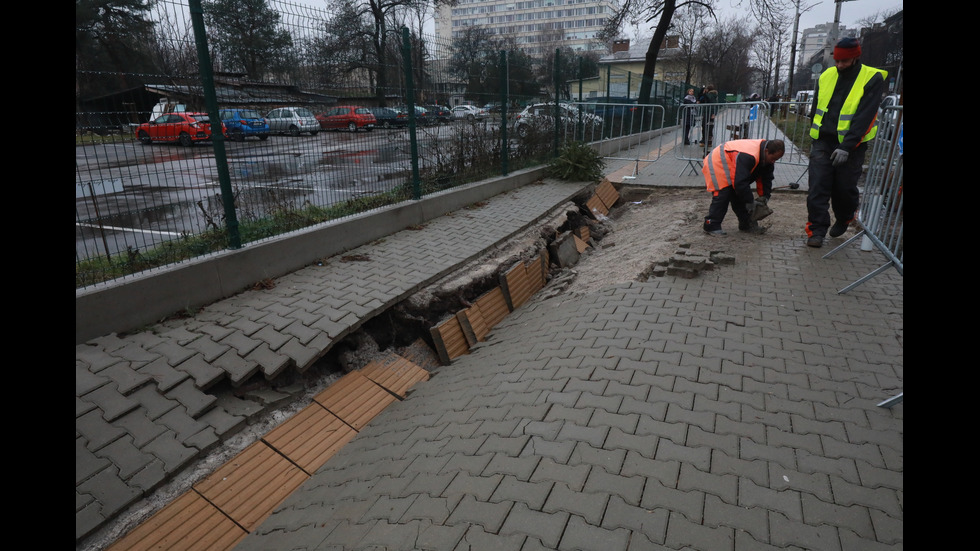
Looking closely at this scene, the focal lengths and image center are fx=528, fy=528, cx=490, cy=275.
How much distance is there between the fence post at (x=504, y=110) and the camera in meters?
9.39

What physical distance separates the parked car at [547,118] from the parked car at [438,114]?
2.23 meters

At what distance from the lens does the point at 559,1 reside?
11212 centimetres

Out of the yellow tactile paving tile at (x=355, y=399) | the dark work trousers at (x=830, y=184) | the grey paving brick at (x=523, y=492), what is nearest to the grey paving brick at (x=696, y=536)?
the grey paving brick at (x=523, y=492)

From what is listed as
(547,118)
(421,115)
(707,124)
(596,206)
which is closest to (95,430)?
Result: (421,115)

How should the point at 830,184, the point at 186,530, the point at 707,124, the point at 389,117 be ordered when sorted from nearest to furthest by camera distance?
the point at 186,530 < the point at 830,184 < the point at 389,117 < the point at 707,124

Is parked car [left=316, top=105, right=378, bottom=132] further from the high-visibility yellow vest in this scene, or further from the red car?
the high-visibility yellow vest

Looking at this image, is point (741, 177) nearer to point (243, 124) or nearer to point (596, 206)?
point (596, 206)

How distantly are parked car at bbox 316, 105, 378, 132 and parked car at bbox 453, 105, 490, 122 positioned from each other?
6.75 ft

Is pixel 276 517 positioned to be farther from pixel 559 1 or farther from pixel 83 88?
pixel 559 1

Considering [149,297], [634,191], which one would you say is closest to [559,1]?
[634,191]

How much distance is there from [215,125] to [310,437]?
307cm

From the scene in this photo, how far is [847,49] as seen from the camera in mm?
5402

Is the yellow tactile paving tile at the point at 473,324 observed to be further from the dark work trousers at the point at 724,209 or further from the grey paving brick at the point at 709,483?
the dark work trousers at the point at 724,209

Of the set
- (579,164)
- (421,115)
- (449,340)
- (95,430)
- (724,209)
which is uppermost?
(421,115)
